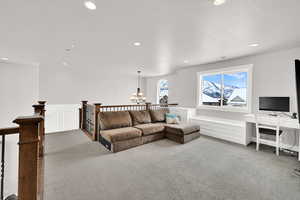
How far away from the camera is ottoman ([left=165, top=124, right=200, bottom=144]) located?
3869mm

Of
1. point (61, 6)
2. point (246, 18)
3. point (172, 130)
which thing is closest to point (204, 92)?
point (172, 130)

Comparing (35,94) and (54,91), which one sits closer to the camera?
(35,94)

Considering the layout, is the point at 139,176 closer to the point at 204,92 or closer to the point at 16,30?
the point at 16,30

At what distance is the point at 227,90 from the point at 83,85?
19.9 feet

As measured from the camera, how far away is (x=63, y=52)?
385 cm

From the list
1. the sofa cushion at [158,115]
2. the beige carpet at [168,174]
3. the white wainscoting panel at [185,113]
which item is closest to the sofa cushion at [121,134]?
the beige carpet at [168,174]

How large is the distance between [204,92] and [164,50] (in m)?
2.65

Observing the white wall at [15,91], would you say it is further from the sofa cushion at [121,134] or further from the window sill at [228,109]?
the window sill at [228,109]

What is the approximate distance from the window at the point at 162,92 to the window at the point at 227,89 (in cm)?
263

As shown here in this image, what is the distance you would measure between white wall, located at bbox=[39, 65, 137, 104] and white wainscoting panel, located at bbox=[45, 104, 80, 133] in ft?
0.91

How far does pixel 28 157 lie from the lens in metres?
1.02

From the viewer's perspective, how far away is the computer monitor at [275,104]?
3239 millimetres

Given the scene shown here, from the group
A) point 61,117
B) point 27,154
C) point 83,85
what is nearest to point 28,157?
point 27,154

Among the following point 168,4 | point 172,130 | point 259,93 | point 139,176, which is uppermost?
point 168,4
